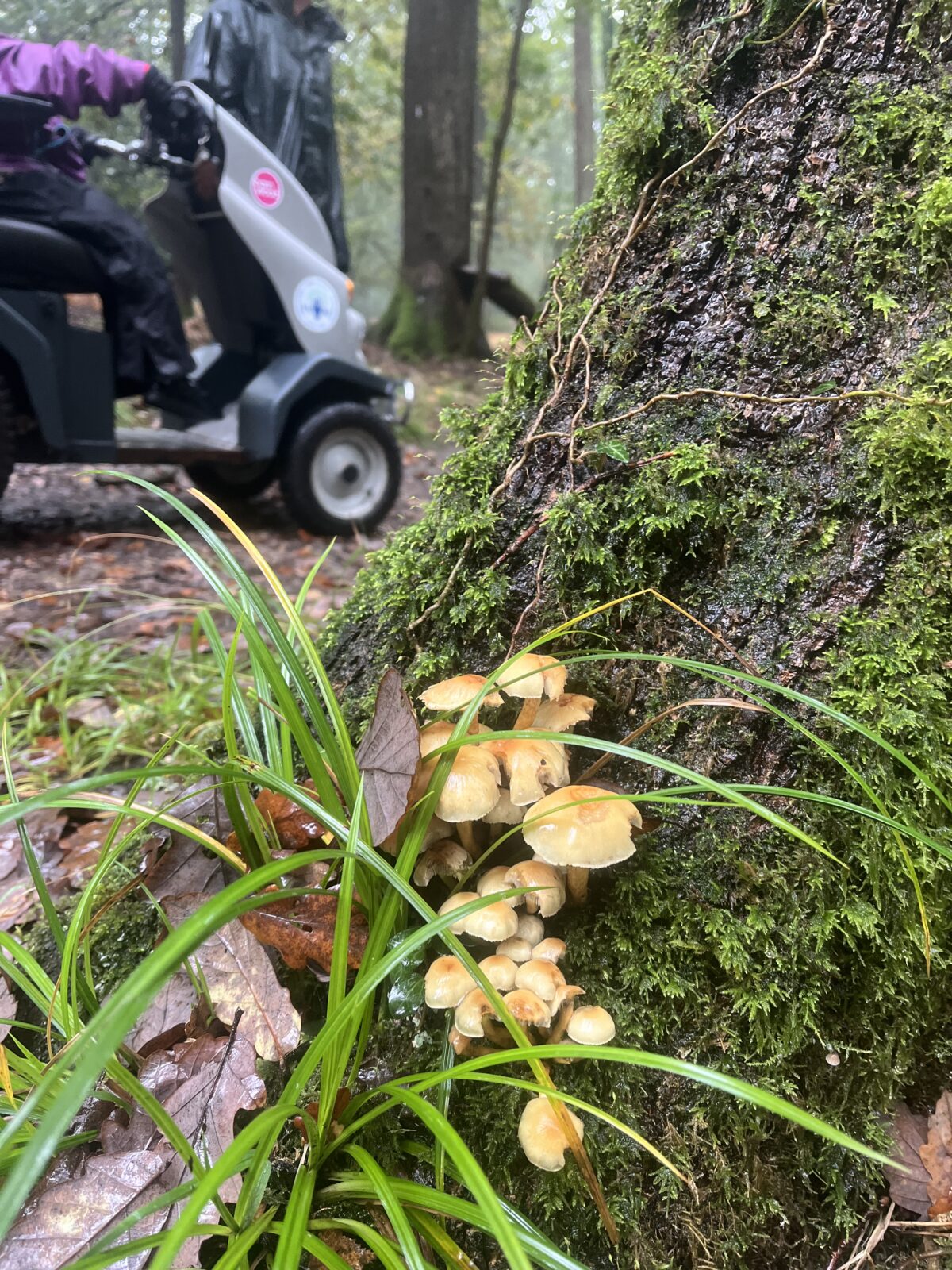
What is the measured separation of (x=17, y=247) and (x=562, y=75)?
86.8 ft

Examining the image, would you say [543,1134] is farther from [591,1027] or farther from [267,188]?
[267,188]

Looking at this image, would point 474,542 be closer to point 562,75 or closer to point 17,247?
point 17,247

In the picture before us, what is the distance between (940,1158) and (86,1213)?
1.06m

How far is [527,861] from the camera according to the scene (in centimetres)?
98

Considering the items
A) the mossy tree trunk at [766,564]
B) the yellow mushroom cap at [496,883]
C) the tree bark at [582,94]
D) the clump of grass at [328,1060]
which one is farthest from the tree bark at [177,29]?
the yellow mushroom cap at [496,883]

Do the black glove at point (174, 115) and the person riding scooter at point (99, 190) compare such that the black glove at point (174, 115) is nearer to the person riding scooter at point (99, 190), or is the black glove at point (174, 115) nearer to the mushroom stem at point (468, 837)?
the person riding scooter at point (99, 190)

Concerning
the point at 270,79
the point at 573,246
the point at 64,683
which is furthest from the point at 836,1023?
the point at 270,79

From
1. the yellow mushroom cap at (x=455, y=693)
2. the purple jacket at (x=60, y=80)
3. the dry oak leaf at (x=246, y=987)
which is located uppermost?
the purple jacket at (x=60, y=80)

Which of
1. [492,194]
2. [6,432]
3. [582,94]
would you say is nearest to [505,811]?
[6,432]

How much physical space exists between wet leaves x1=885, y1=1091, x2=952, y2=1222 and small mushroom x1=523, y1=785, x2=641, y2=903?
1.85 ft

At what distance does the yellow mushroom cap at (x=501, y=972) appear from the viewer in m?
0.88

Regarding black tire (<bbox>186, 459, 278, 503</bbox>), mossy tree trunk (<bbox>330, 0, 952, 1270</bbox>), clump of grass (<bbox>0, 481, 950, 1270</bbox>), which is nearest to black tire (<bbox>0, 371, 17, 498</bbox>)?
black tire (<bbox>186, 459, 278, 503</bbox>)

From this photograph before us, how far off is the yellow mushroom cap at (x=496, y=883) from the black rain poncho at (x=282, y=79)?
171 inches

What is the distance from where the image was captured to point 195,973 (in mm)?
1013
